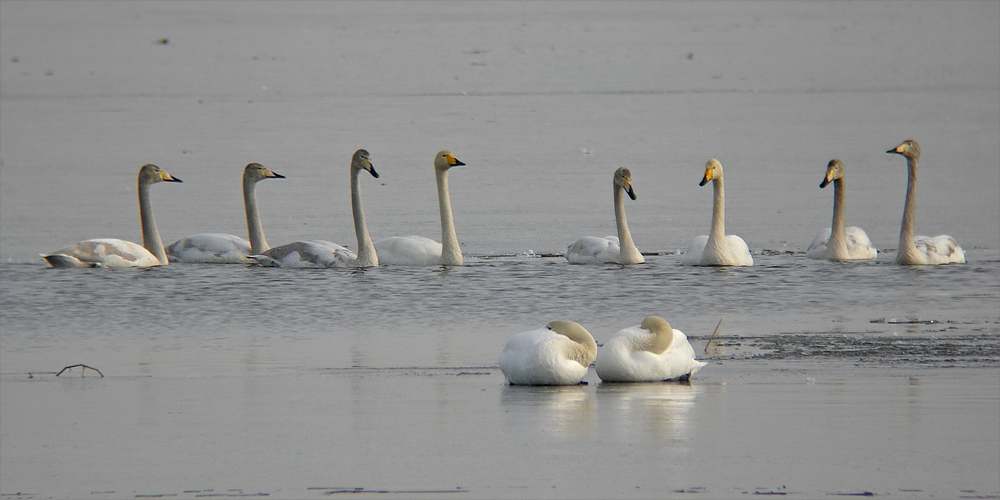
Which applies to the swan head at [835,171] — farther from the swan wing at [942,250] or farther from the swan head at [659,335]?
the swan head at [659,335]

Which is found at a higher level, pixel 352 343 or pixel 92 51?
pixel 92 51

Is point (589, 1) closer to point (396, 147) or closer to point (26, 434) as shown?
point (396, 147)

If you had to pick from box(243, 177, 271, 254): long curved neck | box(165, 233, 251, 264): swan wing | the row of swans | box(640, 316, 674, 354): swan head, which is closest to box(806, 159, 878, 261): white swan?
the row of swans

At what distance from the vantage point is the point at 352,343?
7.64m

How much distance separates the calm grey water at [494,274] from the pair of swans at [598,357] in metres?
0.11

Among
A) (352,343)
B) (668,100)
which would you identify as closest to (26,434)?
(352,343)

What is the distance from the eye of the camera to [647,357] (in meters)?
6.24

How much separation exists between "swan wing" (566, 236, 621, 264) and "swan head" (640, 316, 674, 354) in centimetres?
510

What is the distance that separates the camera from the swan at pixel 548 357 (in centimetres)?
615

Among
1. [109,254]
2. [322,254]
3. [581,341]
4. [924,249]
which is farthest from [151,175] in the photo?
[581,341]

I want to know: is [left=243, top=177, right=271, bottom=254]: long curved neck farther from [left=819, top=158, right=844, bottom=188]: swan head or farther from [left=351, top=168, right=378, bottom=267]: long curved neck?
[left=819, top=158, right=844, bottom=188]: swan head

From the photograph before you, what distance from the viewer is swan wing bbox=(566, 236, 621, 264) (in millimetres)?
11469

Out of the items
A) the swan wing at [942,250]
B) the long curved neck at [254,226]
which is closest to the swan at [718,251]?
the swan wing at [942,250]

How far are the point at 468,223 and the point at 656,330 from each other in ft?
25.0
